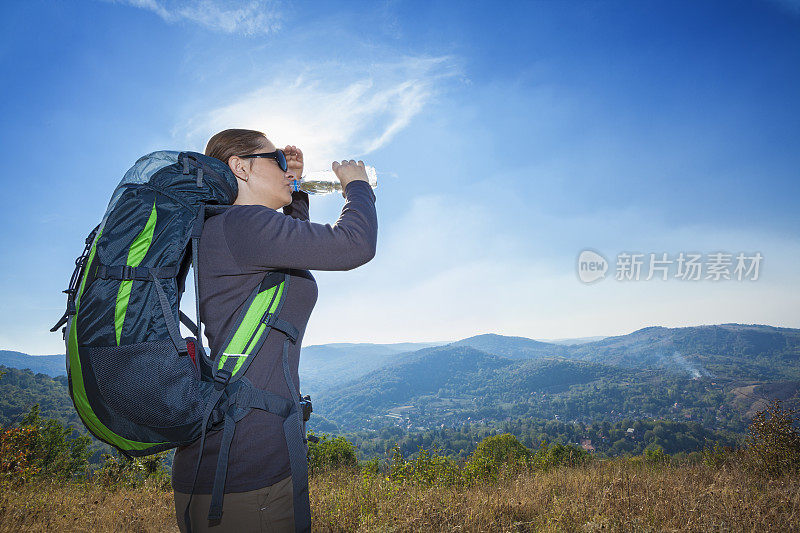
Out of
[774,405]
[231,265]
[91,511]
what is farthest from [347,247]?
[774,405]

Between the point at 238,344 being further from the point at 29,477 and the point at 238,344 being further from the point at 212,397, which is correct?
the point at 29,477

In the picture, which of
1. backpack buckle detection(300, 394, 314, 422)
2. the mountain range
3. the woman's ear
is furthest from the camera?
the mountain range

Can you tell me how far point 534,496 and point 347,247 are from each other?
14.8ft

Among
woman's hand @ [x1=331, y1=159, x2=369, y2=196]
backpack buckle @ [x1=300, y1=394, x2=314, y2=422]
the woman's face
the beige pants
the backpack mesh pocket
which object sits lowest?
the beige pants

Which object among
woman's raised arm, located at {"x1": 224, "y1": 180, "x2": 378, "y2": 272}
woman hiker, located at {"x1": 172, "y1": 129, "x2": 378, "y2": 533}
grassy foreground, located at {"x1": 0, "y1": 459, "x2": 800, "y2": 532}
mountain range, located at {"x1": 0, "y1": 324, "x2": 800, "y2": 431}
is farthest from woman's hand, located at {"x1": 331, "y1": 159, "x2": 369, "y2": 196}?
mountain range, located at {"x1": 0, "y1": 324, "x2": 800, "y2": 431}

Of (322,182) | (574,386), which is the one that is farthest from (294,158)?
(574,386)

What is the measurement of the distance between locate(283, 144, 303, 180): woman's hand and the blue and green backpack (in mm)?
516

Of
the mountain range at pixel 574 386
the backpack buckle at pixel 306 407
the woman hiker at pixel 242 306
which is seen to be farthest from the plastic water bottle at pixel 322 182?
the mountain range at pixel 574 386

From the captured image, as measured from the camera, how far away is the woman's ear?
149 cm

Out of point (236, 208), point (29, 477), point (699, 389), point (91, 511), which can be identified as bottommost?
point (699, 389)

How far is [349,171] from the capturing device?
1.52 m

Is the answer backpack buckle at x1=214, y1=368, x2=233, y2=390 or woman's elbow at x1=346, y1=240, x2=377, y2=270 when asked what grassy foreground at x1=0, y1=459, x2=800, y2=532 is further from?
woman's elbow at x1=346, y1=240, x2=377, y2=270

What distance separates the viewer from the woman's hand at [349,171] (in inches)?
59.4

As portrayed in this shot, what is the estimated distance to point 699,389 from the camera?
382 ft
